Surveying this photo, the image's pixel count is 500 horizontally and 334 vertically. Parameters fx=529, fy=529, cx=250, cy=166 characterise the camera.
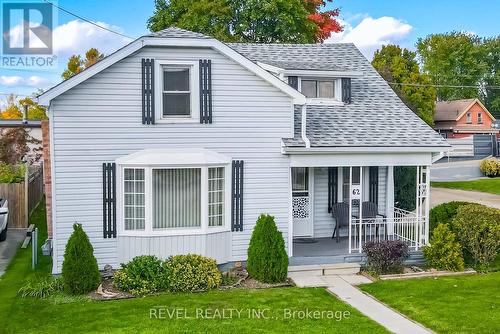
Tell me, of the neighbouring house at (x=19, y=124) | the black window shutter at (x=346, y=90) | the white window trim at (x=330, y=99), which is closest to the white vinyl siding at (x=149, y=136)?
the white window trim at (x=330, y=99)

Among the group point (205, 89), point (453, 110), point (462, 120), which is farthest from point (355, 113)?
point (462, 120)

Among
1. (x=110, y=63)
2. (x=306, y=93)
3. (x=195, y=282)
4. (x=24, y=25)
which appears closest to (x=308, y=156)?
(x=306, y=93)

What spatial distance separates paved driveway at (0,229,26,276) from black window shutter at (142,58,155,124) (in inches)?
213

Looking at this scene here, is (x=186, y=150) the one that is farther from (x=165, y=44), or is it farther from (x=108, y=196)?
(x=165, y=44)

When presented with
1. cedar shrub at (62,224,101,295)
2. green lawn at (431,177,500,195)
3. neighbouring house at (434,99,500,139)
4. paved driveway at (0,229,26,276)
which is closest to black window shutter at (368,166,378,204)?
cedar shrub at (62,224,101,295)

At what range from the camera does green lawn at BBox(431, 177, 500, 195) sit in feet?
102

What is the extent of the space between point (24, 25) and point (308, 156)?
12643mm

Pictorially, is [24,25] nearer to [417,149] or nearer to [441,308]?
[417,149]

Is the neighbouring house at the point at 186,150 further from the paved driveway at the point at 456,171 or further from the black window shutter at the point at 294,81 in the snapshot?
the paved driveway at the point at 456,171

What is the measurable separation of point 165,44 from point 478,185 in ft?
85.2

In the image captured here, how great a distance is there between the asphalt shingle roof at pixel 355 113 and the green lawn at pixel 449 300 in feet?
11.6

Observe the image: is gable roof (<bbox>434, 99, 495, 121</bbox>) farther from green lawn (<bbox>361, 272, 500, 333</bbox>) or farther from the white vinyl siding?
the white vinyl siding

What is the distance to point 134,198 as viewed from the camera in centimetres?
1212

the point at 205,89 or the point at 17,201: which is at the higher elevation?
the point at 205,89
